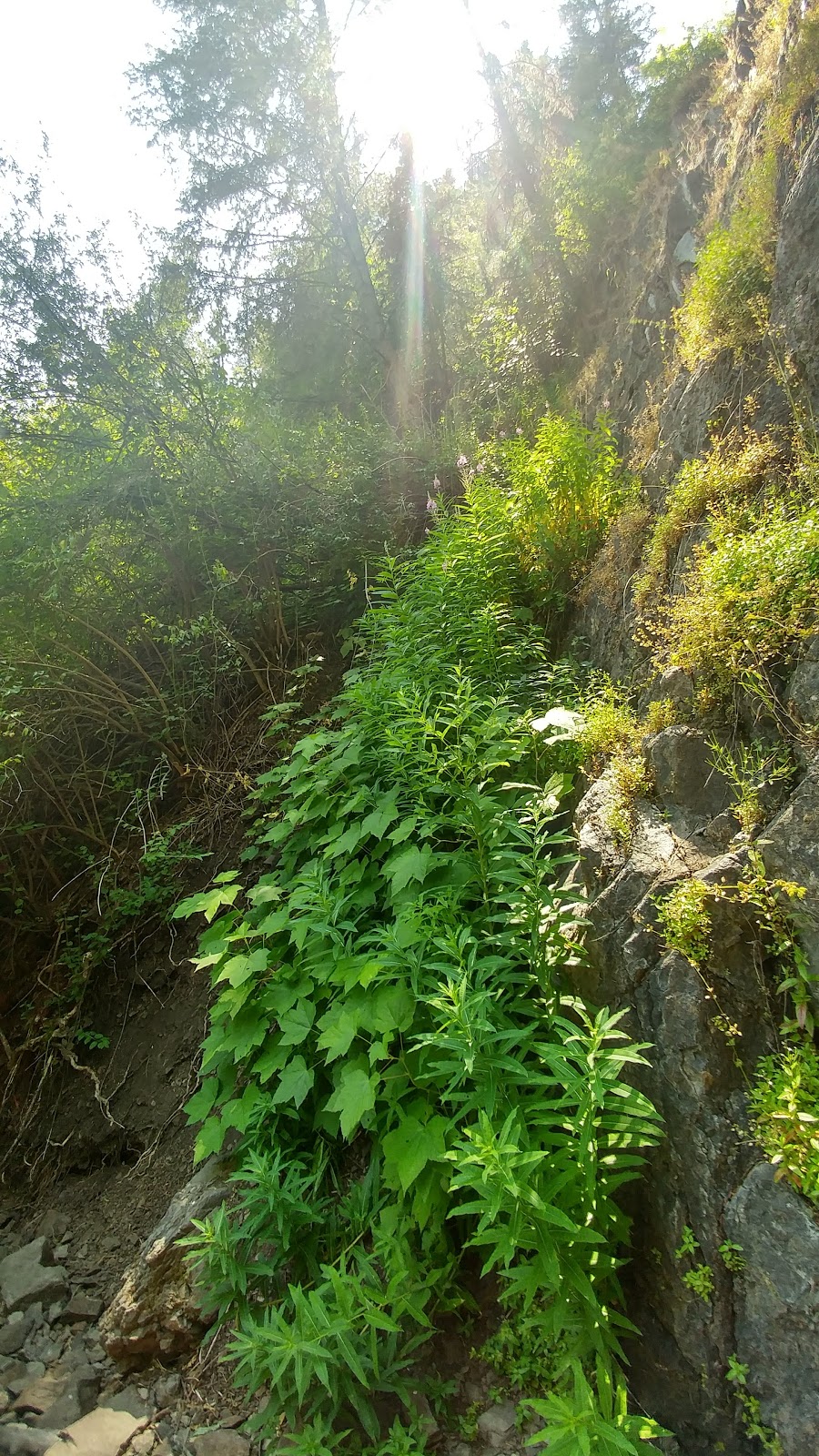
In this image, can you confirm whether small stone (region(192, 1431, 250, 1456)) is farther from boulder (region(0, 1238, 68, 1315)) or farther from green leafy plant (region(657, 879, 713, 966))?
green leafy plant (region(657, 879, 713, 966))

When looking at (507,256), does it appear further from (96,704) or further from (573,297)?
(96,704)

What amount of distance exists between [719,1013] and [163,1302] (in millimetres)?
2592

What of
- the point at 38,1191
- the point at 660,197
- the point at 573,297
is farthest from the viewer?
the point at 573,297

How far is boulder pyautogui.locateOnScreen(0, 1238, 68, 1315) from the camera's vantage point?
123 inches

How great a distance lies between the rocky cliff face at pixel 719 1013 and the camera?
1636 millimetres

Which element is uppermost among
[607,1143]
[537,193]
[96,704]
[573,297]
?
[537,193]

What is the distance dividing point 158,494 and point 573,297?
5.44 m

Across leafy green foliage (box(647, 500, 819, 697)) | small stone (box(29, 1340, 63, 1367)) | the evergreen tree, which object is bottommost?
small stone (box(29, 1340, 63, 1367))

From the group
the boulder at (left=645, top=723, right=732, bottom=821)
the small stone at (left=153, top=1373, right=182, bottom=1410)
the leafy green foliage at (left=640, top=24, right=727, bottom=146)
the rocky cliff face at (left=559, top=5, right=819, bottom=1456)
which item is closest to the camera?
the rocky cliff face at (left=559, top=5, right=819, bottom=1456)

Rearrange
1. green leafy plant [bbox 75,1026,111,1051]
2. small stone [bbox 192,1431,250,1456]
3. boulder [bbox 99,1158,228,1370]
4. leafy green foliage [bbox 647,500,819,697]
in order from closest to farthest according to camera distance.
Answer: small stone [bbox 192,1431,250,1456] → leafy green foliage [bbox 647,500,819,697] → boulder [bbox 99,1158,228,1370] → green leafy plant [bbox 75,1026,111,1051]

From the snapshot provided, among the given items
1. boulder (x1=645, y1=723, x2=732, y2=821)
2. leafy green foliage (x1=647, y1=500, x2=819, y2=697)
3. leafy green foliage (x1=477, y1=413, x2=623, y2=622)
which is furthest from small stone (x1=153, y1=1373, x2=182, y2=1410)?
leafy green foliage (x1=477, y1=413, x2=623, y2=622)

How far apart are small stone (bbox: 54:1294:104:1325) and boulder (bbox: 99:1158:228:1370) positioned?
0.46 ft

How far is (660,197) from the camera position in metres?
→ 6.27

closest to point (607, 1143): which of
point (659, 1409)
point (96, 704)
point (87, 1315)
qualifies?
point (659, 1409)
